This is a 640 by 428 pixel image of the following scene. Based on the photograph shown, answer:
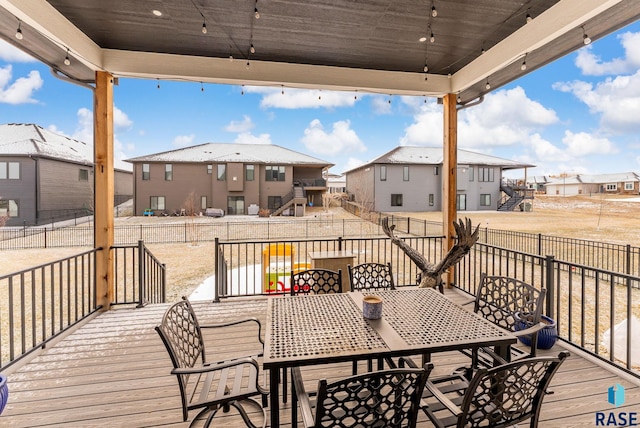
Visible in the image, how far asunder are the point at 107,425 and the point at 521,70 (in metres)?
5.47

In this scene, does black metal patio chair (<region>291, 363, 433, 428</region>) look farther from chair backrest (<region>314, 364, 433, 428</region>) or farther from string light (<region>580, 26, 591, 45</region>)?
string light (<region>580, 26, 591, 45</region>)

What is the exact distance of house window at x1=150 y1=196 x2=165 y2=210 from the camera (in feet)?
68.4

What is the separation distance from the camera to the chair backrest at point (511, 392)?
118 centimetres

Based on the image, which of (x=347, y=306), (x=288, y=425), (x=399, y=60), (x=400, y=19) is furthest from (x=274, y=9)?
(x=288, y=425)

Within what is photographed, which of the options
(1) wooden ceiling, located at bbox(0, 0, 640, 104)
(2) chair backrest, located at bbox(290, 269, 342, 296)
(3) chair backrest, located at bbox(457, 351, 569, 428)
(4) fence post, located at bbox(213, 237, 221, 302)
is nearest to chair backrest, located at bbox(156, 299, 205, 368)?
(2) chair backrest, located at bbox(290, 269, 342, 296)

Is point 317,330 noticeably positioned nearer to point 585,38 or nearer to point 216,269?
point 216,269

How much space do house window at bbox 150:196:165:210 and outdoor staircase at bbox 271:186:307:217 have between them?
800 centimetres

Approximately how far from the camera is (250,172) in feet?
71.4

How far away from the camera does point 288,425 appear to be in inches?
74.8

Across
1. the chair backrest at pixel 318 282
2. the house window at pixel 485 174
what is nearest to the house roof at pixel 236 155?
the house window at pixel 485 174

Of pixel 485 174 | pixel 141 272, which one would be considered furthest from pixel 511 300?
pixel 485 174

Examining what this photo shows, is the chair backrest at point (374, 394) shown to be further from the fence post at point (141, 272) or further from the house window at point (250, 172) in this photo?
the house window at point (250, 172)

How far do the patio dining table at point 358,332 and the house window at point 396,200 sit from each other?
808 inches

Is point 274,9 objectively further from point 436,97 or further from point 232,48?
point 436,97
